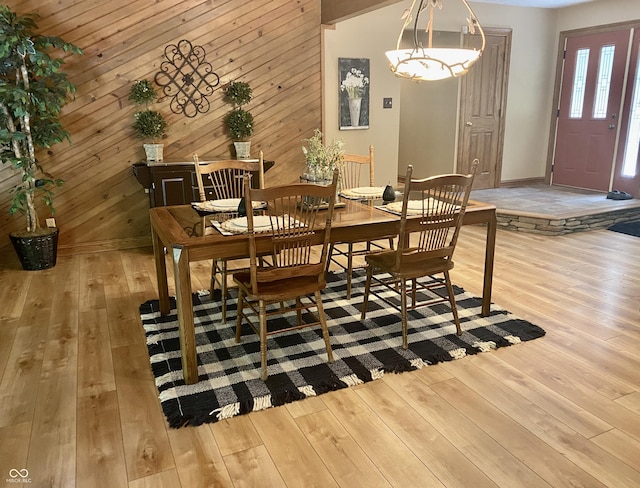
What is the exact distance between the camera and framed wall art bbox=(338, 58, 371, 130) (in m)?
5.71

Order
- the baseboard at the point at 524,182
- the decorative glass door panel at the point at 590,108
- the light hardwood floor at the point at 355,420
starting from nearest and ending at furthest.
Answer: the light hardwood floor at the point at 355,420, the decorative glass door panel at the point at 590,108, the baseboard at the point at 524,182

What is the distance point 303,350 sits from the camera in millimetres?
2789

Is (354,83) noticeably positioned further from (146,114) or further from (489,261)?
(489,261)

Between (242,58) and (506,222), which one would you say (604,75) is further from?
(242,58)

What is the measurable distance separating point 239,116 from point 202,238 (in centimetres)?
302

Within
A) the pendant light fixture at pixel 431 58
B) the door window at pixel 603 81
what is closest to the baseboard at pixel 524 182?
the door window at pixel 603 81

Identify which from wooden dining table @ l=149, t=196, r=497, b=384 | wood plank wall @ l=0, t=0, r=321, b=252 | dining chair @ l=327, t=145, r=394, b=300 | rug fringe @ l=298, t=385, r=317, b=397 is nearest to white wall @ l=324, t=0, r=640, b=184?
wood plank wall @ l=0, t=0, r=321, b=252

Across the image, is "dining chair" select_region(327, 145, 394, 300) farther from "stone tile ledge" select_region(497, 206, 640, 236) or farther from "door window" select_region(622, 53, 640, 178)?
"door window" select_region(622, 53, 640, 178)

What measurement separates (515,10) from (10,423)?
7593 millimetres

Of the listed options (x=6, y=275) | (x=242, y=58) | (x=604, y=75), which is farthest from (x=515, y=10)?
(x=6, y=275)

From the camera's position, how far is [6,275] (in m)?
4.18

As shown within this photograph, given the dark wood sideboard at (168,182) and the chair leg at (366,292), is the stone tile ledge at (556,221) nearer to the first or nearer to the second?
the chair leg at (366,292)

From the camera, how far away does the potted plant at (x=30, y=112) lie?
151 inches

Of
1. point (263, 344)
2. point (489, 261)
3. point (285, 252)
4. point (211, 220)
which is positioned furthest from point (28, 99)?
point (489, 261)
